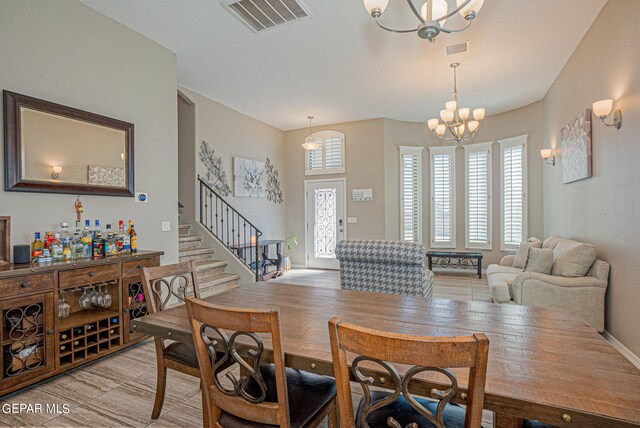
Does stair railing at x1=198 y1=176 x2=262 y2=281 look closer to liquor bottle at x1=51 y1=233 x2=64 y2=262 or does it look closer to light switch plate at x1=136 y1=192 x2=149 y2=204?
light switch plate at x1=136 y1=192 x2=149 y2=204

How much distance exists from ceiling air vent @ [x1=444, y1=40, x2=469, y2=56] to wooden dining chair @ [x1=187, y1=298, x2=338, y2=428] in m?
4.13

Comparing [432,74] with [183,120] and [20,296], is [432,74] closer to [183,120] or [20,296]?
[183,120]

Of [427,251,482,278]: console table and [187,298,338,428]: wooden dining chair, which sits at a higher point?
[187,298,338,428]: wooden dining chair

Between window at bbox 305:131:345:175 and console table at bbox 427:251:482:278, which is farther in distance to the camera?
window at bbox 305:131:345:175

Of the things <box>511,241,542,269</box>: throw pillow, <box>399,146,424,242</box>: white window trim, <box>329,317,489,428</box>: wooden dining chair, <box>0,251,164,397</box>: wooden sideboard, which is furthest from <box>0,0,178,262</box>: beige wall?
<box>511,241,542,269</box>: throw pillow

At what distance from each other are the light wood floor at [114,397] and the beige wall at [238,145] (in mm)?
3099

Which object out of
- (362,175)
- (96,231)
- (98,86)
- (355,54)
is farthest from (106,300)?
(362,175)

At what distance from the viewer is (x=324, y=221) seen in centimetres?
776

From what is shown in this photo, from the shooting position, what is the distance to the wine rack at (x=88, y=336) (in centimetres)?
262

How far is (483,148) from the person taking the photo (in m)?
6.97

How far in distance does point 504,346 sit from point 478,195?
639cm

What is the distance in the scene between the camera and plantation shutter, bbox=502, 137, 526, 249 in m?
6.41

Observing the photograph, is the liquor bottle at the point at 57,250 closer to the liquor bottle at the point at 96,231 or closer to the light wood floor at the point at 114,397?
the liquor bottle at the point at 96,231

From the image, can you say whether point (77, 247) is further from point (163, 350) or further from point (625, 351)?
point (625, 351)
